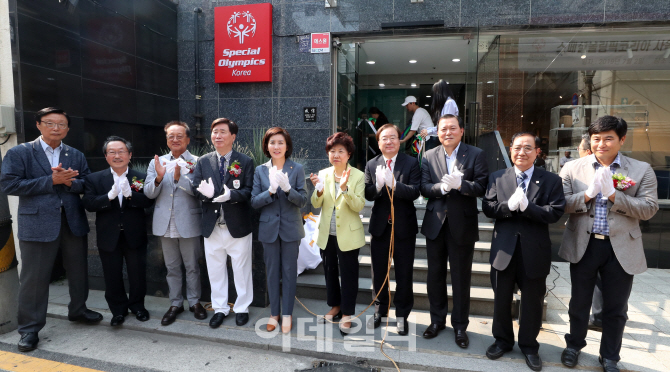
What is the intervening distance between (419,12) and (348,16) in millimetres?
1328

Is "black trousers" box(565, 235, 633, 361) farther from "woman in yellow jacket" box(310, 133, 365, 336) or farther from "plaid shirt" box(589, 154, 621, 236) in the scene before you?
"woman in yellow jacket" box(310, 133, 365, 336)

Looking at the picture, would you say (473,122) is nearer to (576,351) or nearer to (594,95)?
(594,95)

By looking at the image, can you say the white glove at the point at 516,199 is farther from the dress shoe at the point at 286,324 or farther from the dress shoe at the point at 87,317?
the dress shoe at the point at 87,317

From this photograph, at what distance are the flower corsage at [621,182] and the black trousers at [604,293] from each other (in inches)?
17.6

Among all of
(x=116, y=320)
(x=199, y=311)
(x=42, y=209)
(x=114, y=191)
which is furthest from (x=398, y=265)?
(x=42, y=209)

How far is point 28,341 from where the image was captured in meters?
3.47

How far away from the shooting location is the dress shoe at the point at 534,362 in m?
3.10

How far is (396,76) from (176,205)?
9989 millimetres

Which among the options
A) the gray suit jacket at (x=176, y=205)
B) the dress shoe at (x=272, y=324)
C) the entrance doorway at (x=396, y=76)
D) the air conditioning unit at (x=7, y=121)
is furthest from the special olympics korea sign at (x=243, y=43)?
the dress shoe at (x=272, y=324)

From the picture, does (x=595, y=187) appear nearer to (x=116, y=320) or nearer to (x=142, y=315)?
(x=142, y=315)

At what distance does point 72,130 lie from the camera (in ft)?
17.9

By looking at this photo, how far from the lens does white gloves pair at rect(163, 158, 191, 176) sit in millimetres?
3682

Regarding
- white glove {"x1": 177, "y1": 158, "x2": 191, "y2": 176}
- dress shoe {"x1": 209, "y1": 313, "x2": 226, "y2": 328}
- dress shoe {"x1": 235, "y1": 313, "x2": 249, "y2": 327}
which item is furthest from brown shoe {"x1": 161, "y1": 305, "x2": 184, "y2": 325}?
white glove {"x1": 177, "y1": 158, "x2": 191, "y2": 176}

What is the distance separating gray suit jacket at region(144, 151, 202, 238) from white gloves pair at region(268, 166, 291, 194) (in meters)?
0.98
